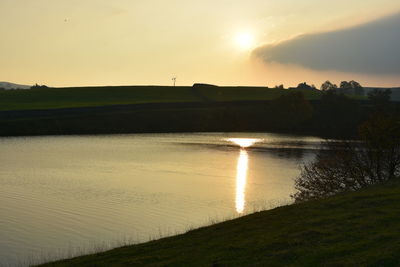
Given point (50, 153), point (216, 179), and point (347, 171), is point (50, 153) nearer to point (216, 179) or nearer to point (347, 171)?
point (216, 179)

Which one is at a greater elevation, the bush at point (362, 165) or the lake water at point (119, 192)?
the bush at point (362, 165)

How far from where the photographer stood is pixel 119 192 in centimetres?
4559

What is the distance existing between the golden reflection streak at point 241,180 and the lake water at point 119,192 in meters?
0.10

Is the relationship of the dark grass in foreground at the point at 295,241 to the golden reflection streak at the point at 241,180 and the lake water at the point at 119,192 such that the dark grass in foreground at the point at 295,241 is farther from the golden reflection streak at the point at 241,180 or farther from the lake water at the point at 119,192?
the golden reflection streak at the point at 241,180

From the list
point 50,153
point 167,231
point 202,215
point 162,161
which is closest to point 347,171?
point 202,215

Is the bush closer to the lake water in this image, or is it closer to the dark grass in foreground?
the lake water

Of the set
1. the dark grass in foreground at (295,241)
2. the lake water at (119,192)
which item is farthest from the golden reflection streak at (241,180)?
the dark grass in foreground at (295,241)

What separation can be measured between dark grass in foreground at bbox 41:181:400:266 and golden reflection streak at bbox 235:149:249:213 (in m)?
13.7

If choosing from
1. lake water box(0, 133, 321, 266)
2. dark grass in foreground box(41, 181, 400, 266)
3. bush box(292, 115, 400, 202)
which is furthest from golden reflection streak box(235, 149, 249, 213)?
dark grass in foreground box(41, 181, 400, 266)

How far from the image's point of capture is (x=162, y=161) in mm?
71938

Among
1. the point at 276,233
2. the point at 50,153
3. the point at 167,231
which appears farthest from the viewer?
the point at 50,153

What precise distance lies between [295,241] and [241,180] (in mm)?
35409

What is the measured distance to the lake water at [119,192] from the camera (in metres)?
30.4

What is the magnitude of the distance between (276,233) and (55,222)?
56.8 feet
